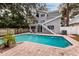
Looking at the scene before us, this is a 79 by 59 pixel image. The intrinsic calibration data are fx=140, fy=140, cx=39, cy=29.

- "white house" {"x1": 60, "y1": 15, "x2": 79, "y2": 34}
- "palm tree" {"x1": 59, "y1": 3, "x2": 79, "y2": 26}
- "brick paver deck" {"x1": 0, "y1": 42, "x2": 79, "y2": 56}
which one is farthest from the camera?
"white house" {"x1": 60, "y1": 15, "x2": 79, "y2": 34}

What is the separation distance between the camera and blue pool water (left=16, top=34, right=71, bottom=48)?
13.3ft

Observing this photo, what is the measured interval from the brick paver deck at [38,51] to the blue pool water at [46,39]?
170 millimetres

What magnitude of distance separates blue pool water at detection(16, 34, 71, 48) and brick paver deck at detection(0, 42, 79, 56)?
17cm

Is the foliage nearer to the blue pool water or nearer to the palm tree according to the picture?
the blue pool water

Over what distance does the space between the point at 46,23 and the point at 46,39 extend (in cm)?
48

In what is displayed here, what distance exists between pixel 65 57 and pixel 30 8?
5.56ft

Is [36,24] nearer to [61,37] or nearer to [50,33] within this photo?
[50,33]

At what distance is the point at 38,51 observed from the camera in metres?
3.81

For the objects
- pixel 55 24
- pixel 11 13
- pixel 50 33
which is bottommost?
pixel 50 33

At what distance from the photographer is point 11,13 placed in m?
4.10

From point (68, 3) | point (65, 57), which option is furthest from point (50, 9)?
point (65, 57)

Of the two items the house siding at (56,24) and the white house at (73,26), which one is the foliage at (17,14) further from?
the white house at (73,26)

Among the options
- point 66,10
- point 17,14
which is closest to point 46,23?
point 66,10

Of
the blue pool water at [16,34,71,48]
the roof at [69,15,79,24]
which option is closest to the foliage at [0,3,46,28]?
the blue pool water at [16,34,71,48]
